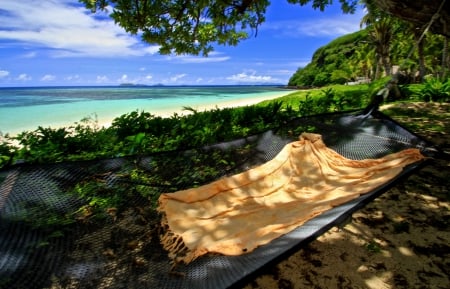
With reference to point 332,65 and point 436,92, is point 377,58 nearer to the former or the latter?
point 436,92

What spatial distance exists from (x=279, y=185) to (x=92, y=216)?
70.3 inches

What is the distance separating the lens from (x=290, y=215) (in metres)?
2.52

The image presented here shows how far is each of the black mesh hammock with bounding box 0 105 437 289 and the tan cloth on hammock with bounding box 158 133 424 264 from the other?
0.44 ft

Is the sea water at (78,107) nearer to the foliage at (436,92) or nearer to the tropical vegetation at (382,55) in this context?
the foliage at (436,92)

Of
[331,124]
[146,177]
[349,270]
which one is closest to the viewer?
[349,270]

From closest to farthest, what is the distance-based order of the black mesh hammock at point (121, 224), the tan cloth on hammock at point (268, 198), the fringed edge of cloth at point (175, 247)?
the black mesh hammock at point (121, 224), the fringed edge of cloth at point (175, 247), the tan cloth on hammock at point (268, 198)

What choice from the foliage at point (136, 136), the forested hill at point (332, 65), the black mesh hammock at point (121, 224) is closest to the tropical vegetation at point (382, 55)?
the forested hill at point (332, 65)

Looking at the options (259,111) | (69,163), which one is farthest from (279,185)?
(259,111)

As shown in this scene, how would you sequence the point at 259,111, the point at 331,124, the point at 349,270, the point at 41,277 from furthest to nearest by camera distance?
the point at 259,111
the point at 331,124
the point at 349,270
the point at 41,277

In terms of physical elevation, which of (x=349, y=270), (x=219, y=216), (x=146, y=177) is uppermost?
(x=146, y=177)

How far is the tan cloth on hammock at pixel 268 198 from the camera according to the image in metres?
2.23

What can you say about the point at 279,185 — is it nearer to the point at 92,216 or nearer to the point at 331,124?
the point at 331,124

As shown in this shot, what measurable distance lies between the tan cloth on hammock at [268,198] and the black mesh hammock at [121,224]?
0.44ft

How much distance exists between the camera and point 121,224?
2441mm
